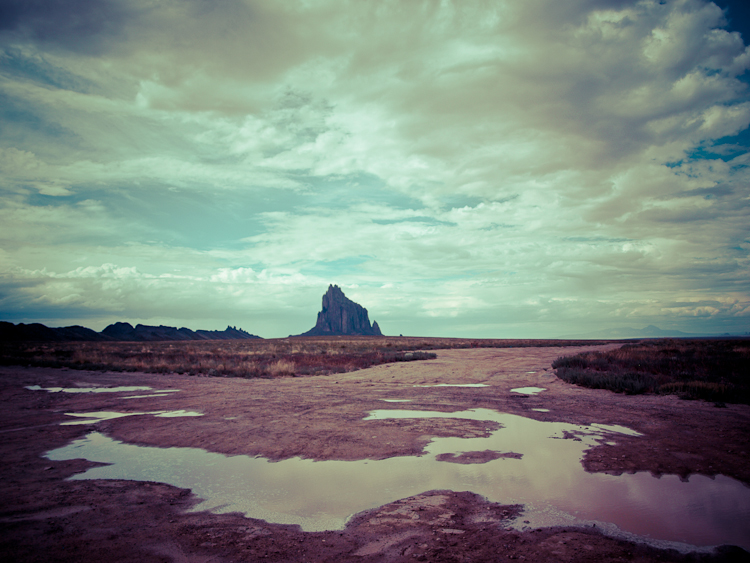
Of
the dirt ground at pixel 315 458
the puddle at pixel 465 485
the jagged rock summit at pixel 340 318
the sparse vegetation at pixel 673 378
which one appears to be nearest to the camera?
the dirt ground at pixel 315 458

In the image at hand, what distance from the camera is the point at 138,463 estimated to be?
22.1 ft

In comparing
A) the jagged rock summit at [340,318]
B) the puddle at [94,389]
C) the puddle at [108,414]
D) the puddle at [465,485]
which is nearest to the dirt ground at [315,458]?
the puddle at [465,485]

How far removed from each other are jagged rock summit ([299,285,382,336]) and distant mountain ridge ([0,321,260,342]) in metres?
36.8

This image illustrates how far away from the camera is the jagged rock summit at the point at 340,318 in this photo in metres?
177

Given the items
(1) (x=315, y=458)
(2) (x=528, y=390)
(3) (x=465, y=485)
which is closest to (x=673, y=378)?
(2) (x=528, y=390)

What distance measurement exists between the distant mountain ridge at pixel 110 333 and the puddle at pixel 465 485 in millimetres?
123443

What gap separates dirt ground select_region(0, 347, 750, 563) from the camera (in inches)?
150

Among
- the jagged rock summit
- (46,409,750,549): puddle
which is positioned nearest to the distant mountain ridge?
the jagged rock summit

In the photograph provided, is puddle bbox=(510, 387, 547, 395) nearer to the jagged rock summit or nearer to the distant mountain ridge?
the distant mountain ridge

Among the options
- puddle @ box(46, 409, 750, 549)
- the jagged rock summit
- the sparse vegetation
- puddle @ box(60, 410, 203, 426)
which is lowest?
puddle @ box(60, 410, 203, 426)

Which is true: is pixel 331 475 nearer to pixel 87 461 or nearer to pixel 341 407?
pixel 87 461

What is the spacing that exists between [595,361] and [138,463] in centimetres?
2056

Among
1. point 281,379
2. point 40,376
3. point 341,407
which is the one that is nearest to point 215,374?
point 281,379

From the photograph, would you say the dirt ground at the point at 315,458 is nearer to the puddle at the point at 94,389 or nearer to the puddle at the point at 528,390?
the puddle at the point at 528,390
